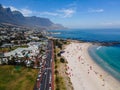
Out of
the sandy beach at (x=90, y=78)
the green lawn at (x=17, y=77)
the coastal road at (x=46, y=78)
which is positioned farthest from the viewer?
the sandy beach at (x=90, y=78)

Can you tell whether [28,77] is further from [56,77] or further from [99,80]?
[99,80]

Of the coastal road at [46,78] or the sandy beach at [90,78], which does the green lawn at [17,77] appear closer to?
the coastal road at [46,78]

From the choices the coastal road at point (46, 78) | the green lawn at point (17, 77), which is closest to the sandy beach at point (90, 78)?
the coastal road at point (46, 78)

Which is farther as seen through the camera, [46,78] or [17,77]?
[17,77]

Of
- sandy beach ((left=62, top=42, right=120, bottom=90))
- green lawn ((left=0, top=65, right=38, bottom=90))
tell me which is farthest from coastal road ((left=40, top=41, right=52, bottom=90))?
sandy beach ((left=62, top=42, right=120, bottom=90))

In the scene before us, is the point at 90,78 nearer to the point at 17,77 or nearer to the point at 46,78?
the point at 46,78

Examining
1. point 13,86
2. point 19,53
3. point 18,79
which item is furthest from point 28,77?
point 19,53

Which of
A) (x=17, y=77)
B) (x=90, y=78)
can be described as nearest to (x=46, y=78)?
(x=17, y=77)

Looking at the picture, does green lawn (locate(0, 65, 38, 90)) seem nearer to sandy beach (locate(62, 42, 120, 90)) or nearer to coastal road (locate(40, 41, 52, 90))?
coastal road (locate(40, 41, 52, 90))
